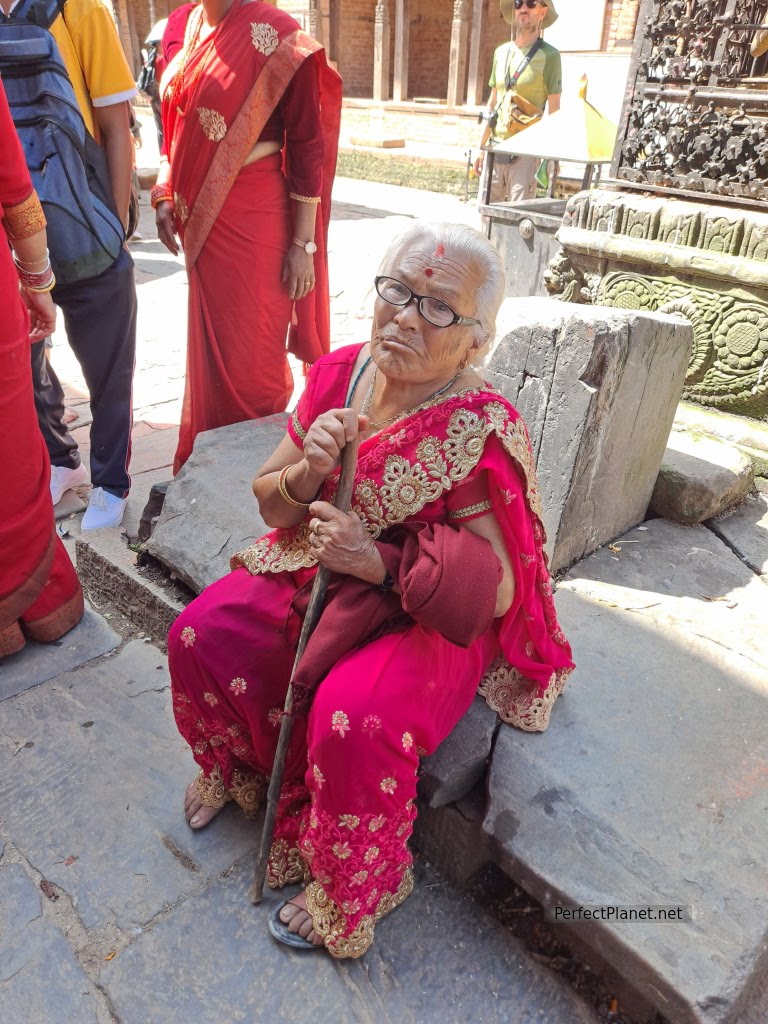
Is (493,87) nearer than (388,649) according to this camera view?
No

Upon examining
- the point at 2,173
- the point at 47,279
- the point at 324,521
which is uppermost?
the point at 2,173

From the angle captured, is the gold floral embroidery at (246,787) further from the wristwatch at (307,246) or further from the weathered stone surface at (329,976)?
the wristwatch at (307,246)

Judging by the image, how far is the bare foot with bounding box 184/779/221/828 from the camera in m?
1.87

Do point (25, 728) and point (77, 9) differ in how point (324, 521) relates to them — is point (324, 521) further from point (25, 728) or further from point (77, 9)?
point (77, 9)

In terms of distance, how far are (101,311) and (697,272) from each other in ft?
8.46

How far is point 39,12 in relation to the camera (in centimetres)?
238

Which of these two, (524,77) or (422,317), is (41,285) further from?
(524,77)

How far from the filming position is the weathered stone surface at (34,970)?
4.91 feet

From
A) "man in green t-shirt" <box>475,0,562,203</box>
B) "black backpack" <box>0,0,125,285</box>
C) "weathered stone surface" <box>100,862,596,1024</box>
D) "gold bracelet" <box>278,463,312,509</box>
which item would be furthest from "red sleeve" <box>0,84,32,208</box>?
"man in green t-shirt" <box>475,0,562,203</box>

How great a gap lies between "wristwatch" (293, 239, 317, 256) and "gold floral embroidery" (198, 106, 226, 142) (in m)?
0.46

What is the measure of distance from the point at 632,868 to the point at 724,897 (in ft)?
0.56

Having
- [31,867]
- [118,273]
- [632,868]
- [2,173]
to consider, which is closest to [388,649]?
[632,868]

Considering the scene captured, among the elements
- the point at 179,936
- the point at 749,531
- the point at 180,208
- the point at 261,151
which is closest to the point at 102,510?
the point at 180,208

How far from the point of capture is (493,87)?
22.0 ft
